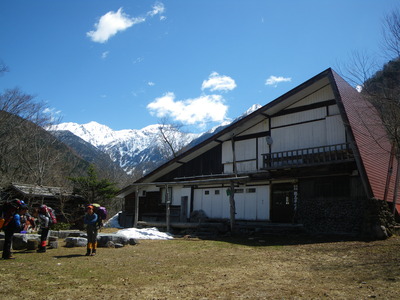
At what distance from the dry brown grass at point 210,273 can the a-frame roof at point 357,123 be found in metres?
4.05

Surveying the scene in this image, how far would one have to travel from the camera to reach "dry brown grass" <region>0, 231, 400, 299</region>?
→ 582 centimetres

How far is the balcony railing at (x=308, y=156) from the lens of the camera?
613 inches

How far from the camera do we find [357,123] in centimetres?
1609

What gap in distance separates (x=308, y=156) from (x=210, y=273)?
10834 mm

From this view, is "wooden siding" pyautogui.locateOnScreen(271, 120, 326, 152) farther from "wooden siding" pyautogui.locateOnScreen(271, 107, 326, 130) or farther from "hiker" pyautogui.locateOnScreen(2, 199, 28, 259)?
"hiker" pyautogui.locateOnScreen(2, 199, 28, 259)

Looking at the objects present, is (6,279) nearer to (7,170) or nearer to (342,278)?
(342,278)

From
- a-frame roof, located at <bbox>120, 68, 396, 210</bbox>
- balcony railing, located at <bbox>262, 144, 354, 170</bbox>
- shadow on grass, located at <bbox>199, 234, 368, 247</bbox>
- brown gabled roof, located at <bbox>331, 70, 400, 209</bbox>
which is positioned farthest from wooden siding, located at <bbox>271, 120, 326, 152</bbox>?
shadow on grass, located at <bbox>199, 234, 368, 247</bbox>

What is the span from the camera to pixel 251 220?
63.0 ft

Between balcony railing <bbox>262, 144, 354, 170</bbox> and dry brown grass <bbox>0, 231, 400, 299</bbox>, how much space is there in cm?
488

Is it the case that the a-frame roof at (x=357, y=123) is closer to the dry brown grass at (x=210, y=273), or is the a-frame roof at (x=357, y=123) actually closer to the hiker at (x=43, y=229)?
the dry brown grass at (x=210, y=273)

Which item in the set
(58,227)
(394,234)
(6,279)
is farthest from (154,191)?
(6,279)

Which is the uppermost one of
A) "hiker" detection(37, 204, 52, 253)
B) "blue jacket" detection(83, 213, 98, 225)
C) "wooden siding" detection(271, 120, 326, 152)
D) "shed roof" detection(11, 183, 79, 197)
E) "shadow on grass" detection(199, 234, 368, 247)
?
"wooden siding" detection(271, 120, 326, 152)

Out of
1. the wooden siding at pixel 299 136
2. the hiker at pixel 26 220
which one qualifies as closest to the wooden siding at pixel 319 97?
the wooden siding at pixel 299 136

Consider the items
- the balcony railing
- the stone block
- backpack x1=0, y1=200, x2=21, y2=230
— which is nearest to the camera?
backpack x1=0, y1=200, x2=21, y2=230
